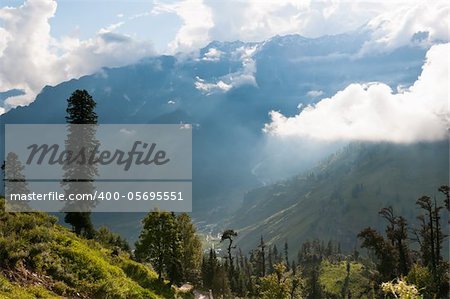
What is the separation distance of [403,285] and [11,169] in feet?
179

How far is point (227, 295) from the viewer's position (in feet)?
326

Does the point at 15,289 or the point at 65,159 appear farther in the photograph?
the point at 65,159

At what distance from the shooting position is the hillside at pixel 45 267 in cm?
2716

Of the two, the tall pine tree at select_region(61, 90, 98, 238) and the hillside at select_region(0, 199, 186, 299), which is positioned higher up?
the tall pine tree at select_region(61, 90, 98, 238)

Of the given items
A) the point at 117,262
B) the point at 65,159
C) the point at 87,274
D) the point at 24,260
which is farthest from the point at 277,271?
the point at 24,260

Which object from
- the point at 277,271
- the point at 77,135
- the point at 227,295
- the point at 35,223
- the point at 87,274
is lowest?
the point at 227,295

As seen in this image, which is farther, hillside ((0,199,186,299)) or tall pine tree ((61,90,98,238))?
tall pine tree ((61,90,98,238))

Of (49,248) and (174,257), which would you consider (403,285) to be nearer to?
(49,248)

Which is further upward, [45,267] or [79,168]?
[79,168]

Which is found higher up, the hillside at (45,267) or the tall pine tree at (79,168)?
the tall pine tree at (79,168)

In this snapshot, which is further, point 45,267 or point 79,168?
point 79,168

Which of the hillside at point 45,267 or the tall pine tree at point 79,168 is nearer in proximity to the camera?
the hillside at point 45,267

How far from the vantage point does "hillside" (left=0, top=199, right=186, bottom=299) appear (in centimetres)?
2716

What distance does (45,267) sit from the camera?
102 ft
